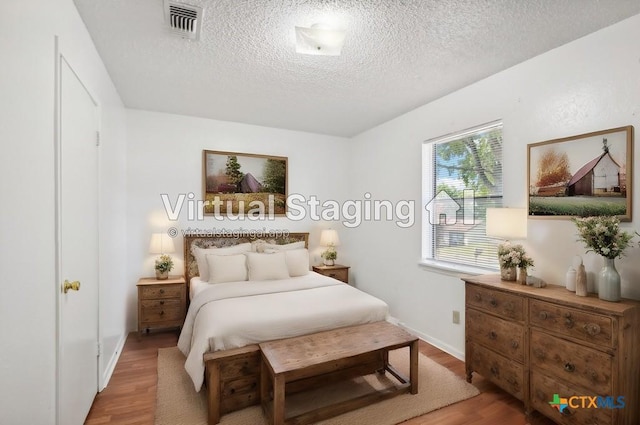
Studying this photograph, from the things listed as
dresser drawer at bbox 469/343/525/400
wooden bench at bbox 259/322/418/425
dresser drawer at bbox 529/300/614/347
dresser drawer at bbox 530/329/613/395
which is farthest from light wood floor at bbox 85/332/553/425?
dresser drawer at bbox 529/300/614/347

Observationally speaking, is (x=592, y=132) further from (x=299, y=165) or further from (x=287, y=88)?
(x=299, y=165)

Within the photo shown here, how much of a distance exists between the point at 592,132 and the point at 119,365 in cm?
437

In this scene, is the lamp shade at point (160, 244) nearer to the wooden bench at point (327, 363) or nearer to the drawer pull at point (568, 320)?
the wooden bench at point (327, 363)

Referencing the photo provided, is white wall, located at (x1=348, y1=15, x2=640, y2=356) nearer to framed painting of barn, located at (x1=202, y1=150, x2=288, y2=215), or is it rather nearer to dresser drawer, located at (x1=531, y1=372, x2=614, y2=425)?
dresser drawer, located at (x1=531, y1=372, x2=614, y2=425)

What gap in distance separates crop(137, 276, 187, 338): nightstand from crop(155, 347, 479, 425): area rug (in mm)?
637

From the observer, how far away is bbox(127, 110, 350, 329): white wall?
370 cm

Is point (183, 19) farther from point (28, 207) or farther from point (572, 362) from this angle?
point (572, 362)

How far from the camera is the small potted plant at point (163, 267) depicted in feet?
11.8

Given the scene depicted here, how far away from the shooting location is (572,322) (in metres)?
1.85

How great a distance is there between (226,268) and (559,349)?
9.94ft

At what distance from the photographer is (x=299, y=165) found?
4.68m

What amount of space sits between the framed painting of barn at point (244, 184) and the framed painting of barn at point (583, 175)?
122 inches

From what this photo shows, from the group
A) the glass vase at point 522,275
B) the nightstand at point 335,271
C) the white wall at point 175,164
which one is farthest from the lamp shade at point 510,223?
the white wall at point 175,164

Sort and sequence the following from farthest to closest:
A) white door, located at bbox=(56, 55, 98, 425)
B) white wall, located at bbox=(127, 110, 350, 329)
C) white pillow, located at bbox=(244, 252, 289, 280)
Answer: white wall, located at bbox=(127, 110, 350, 329)
white pillow, located at bbox=(244, 252, 289, 280)
white door, located at bbox=(56, 55, 98, 425)
